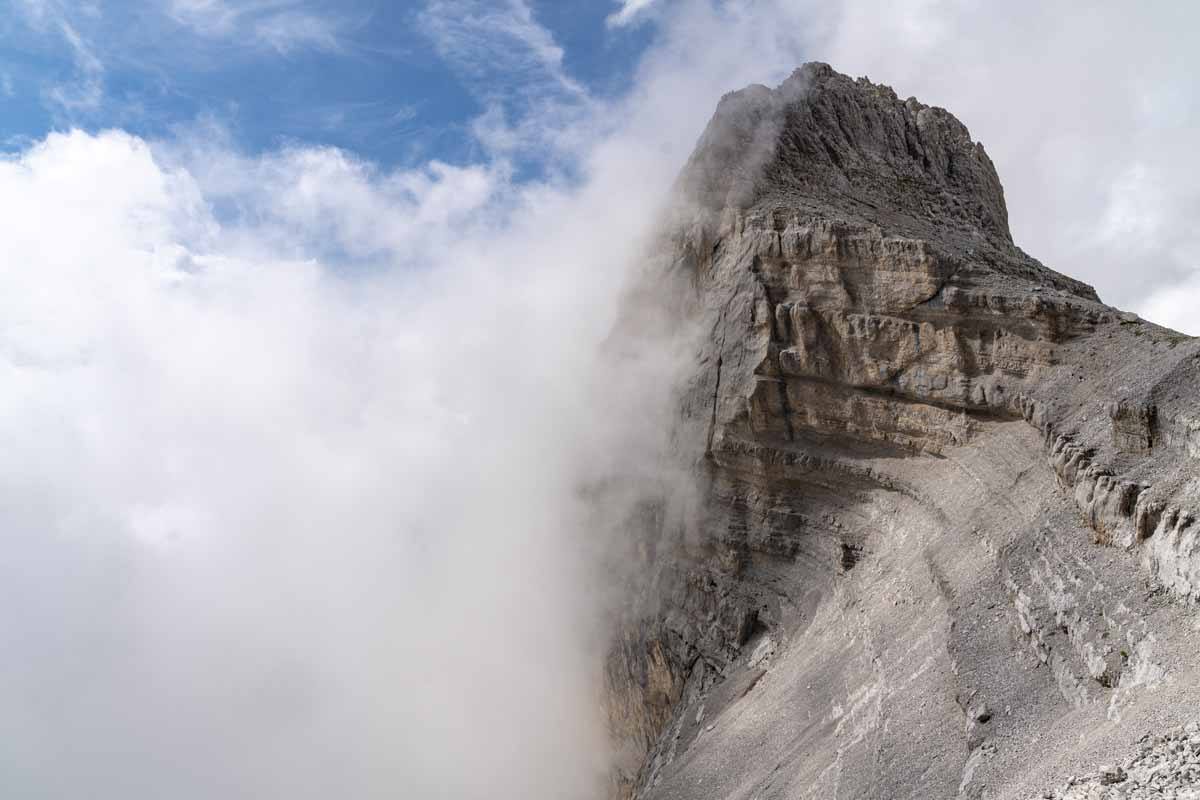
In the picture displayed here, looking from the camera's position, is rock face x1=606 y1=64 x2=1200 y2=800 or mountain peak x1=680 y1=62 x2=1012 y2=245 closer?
rock face x1=606 y1=64 x2=1200 y2=800

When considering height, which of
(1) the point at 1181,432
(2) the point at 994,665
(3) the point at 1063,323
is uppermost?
(3) the point at 1063,323

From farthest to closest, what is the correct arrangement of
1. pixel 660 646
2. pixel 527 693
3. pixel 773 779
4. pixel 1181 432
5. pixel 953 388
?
pixel 527 693 < pixel 660 646 < pixel 953 388 < pixel 773 779 < pixel 1181 432

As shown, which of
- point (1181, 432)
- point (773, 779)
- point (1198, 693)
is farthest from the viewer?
point (773, 779)

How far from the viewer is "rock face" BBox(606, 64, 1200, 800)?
78.5ft

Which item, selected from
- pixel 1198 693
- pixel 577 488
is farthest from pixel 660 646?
pixel 1198 693

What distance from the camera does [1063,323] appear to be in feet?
105

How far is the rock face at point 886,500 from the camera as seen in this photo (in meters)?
23.9

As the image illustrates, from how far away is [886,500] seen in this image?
3622cm

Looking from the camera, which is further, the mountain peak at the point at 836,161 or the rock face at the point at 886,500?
the mountain peak at the point at 836,161

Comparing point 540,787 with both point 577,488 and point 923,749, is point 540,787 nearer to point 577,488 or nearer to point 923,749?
point 577,488

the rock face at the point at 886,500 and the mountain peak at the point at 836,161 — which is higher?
the mountain peak at the point at 836,161

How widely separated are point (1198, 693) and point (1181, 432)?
9037mm

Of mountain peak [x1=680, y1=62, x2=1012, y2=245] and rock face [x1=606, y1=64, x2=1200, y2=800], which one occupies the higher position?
mountain peak [x1=680, y1=62, x2=1012, y2=245]

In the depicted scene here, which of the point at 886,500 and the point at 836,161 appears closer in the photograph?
the point at 886,500
